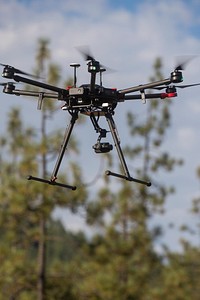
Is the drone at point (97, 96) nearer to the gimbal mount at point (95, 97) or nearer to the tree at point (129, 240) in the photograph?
the gimbal mount at point (95, 97)

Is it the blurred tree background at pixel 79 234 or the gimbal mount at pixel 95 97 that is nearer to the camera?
the gimbal mount at pixel 95 97

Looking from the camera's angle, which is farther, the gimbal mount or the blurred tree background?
the blurred tree background

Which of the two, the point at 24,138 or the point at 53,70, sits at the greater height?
the point at 53,70

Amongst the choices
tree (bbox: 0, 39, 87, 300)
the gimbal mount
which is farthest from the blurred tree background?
the gimbal mount

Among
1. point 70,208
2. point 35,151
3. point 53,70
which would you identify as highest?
point 53,70

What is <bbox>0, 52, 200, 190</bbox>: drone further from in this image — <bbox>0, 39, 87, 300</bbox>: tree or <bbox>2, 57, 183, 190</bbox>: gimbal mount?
<bbox>0, 39, 87, 300</bbox>: tree

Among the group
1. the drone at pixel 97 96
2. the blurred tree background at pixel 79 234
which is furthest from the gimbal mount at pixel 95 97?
the blurred tree background at pixel 79 234

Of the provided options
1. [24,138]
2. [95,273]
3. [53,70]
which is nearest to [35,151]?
[24,138]

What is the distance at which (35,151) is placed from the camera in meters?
29.7

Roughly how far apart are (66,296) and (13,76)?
18.8m

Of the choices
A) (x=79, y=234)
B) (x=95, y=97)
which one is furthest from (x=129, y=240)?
(x=95, y=97)

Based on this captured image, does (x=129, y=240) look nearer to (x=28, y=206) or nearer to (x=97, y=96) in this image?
(x=28, y=206)

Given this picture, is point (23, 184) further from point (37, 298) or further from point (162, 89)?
point (162, 89)

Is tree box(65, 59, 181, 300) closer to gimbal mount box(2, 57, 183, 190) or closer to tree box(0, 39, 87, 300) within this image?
tree box(0, 39, 87, 300)
